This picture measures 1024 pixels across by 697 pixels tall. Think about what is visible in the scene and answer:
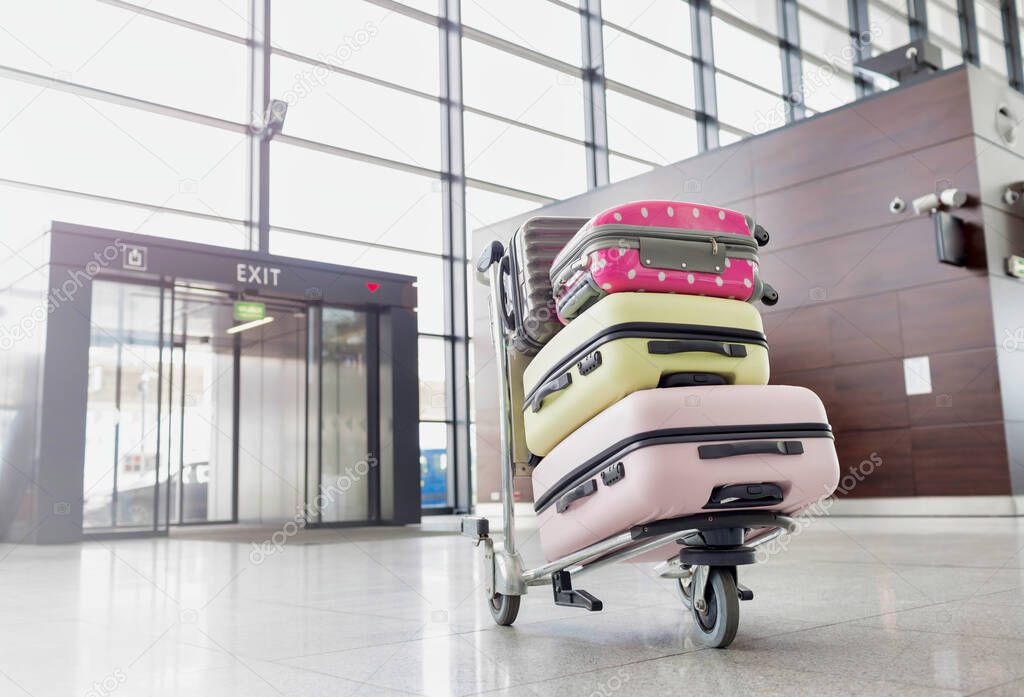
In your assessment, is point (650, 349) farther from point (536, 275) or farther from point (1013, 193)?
point (1013, 193)

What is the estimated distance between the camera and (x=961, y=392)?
7.73 meters

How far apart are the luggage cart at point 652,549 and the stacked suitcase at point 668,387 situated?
36 millimetres

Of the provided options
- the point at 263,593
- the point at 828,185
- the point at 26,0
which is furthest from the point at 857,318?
the point at 26,0

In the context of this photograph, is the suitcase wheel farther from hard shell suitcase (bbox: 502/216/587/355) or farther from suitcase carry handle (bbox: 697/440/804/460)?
hard shell suitcase (bbox: 502/216/587/355)

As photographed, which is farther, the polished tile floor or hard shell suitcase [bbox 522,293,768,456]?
hard shell suitcase [bbox 522,293,768,456]

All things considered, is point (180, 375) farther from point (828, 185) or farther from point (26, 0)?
point (828, 185)

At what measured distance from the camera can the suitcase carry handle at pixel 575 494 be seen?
6.59 feet

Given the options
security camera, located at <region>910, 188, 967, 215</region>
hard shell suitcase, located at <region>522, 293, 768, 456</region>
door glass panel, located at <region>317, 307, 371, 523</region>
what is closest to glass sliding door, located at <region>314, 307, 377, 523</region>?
door glass panel, located at <region>317, 307, 371, 523</region>

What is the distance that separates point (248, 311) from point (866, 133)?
22.0ft

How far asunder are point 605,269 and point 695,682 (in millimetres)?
864

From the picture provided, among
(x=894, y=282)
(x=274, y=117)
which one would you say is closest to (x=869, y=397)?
(x=894, y=282)

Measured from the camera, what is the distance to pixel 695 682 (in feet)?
5.25

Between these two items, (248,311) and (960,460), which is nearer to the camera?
(960,460)

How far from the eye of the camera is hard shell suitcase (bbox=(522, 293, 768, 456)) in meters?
1.90
